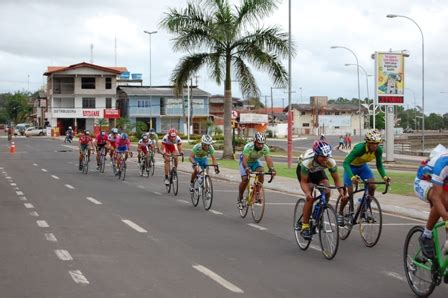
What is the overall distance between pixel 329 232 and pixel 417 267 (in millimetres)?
2298

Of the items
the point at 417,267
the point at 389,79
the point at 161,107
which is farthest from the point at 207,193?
the point at 161,107

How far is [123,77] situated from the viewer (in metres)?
116

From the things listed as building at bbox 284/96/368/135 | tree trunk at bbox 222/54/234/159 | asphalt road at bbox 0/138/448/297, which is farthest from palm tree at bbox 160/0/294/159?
building at bbox 284/96/368/135

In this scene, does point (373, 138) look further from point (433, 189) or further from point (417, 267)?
point (433, 189)

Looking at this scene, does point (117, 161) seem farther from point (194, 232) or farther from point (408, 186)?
point (194, 232)

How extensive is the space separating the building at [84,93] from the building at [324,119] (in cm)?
5439

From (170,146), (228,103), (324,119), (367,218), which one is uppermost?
(228,103)

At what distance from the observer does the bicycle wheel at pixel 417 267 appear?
7117 mm

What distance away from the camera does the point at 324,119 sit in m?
141

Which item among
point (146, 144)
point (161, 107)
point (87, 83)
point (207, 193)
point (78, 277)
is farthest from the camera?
point (161, 107)

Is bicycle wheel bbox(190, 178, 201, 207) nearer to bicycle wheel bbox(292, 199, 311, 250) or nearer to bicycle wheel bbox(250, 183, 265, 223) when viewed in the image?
bicycle wheel bbox(250, 183, 265, 223)

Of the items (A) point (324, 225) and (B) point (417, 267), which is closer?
(B) point (417, 267)

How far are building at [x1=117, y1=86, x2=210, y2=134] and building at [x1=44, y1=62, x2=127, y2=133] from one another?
253 cm

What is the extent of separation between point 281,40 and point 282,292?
27994mm
